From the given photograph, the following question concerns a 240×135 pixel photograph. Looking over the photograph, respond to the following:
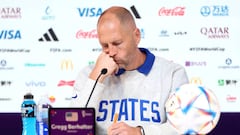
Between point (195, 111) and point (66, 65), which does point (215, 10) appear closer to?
point (66, 65)

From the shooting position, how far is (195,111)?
1.21 meters

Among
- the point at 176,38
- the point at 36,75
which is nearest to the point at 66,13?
the point at 36,75

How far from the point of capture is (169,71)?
2.22 m

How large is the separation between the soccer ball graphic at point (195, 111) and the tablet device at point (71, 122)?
669mm

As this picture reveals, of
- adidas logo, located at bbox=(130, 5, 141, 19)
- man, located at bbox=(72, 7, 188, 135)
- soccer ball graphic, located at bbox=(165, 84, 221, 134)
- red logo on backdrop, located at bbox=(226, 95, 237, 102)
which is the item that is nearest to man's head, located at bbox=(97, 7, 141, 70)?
man, located at bbox=(72, 7, 188, 135)

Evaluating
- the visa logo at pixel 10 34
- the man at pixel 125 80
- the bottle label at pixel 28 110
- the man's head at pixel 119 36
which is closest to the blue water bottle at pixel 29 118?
the bottle label at pixel 28 110

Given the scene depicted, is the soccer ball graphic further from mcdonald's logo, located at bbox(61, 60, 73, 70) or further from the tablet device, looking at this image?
mcdonald's logo, located at bbox(61, 60, 73, 70)

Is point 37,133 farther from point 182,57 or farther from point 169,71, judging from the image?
point 182,57

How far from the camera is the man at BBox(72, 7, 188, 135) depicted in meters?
2.09

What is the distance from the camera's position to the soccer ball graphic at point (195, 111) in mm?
1213

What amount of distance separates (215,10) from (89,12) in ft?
3.40

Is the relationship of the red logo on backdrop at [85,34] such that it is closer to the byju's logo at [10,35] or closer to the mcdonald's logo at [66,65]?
the mcdonald's logo at [66,65]

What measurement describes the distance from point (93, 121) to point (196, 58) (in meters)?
2.45

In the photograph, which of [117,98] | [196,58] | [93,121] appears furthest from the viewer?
[196,58]
